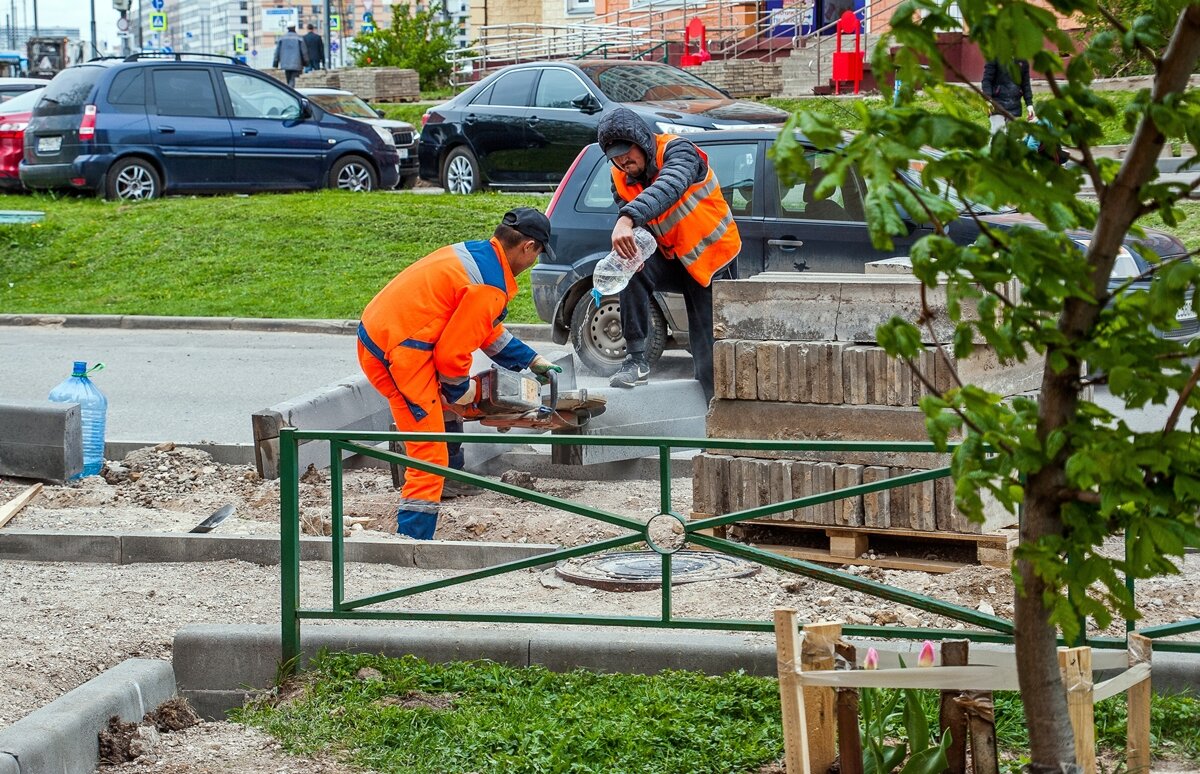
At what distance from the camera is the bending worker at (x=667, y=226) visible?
27.0ft

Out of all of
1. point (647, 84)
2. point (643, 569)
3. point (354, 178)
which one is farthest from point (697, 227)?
point (354, 178)

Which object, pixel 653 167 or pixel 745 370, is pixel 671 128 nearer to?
pixel 653 167

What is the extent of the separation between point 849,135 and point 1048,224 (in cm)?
39

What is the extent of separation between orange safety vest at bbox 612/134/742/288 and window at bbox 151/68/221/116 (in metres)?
11.7

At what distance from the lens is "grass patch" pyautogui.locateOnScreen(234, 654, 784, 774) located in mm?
4414

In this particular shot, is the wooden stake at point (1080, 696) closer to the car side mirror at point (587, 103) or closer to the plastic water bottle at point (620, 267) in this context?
the plastic water bottle at point (620, 267)

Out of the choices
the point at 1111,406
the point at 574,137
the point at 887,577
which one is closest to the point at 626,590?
the point at 887,577

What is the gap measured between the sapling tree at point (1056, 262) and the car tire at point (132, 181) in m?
17.2

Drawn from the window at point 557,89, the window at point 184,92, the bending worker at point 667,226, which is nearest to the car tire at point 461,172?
the window at point 557,89

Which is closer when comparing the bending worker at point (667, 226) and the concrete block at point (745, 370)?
the concrete block at point (745, 370)

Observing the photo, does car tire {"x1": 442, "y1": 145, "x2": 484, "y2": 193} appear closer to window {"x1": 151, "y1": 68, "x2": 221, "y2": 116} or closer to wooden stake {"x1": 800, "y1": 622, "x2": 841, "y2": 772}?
window {"x1": 151, "y1": 68, "x2": 221, "y2": 116}

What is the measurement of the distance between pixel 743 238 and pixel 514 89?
845 centimetres

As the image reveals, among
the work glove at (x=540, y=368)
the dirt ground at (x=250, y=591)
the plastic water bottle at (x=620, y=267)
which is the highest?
the plastic water bottle at (x=620, y=267)

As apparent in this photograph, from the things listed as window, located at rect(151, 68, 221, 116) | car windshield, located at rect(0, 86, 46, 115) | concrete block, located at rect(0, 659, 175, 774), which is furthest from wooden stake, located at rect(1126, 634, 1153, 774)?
car windshield, located at rect(0, 86, 46, 115)
